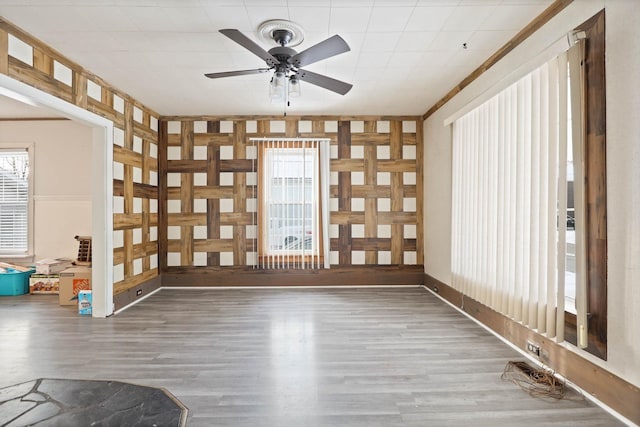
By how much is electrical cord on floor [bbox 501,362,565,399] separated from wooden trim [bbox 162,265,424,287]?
2775 millimetres

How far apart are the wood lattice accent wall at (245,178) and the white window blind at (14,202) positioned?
231 centimetres

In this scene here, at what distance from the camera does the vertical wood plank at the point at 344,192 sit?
5.48 m

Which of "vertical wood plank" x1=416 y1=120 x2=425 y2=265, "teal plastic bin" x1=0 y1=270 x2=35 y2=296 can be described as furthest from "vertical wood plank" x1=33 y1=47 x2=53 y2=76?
"vertical wood plank" x1=416 y1=120 x2=425 y2=265

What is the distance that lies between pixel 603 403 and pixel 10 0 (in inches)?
196

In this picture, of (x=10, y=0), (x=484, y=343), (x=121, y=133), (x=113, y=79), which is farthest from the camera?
(x=121, y=133)

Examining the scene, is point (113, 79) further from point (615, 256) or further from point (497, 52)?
point (615, 256)

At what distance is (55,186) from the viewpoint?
5480 mm

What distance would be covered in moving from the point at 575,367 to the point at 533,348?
0.43m

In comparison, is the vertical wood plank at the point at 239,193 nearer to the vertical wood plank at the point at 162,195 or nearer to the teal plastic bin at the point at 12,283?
the vertical wood plank at the point at 162,195

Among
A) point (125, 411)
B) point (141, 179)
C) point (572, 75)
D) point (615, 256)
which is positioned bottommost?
point (125, 411)

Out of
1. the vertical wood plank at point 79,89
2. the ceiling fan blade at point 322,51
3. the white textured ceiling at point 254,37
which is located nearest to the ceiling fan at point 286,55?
the ceiling fan blade at point 322,51

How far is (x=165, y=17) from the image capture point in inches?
105

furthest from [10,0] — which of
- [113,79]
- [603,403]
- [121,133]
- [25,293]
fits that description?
[603,403]

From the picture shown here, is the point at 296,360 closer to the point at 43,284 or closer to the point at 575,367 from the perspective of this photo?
the point at 575,367
